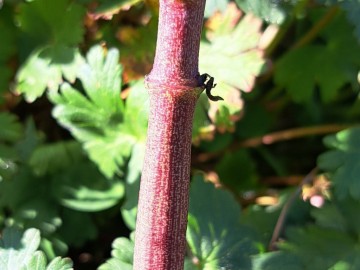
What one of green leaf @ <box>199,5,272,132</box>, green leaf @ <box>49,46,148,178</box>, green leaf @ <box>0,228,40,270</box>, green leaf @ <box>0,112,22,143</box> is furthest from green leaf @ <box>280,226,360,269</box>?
green leaf @ <box>0,112,22,143</box>

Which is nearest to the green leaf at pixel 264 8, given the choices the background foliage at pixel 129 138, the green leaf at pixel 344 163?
the background foliage at pixel 129 138

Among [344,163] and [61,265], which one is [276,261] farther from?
[61,265]

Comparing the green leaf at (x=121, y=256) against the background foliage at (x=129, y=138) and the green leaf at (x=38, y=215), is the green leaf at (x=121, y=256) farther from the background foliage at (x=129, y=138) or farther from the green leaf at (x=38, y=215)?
the green leaf at (x=38, y=215)

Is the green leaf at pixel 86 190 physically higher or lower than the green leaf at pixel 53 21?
lower

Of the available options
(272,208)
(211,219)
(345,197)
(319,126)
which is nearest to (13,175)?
(211,219)

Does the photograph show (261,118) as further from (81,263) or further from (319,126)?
(81,263)

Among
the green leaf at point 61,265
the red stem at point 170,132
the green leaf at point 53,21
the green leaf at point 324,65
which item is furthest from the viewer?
the green leaf at point 324,65

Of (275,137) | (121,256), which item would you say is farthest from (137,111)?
(275,137)

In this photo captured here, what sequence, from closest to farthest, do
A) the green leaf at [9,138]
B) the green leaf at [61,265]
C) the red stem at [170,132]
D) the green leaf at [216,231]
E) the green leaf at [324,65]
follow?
the red stem at [170,132]
the green leaf at [61,265]
the green leaf at [216,231]
the green leaf at [9,138]
the green leaf at [324,65]
